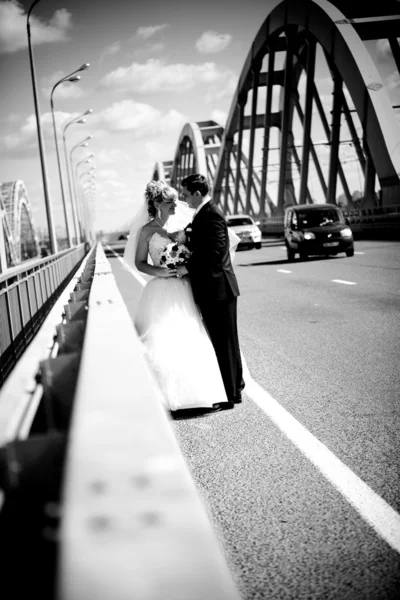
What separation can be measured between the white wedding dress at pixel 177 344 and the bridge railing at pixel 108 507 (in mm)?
3103

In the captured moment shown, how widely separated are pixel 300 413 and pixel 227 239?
1459mm

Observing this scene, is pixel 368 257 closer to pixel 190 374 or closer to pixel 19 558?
pixel 190 374

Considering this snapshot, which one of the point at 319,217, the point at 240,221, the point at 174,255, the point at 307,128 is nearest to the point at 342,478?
the point at 174,255

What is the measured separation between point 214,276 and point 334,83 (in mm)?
34503

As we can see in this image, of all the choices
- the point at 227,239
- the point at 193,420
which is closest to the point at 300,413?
the point at 193,420

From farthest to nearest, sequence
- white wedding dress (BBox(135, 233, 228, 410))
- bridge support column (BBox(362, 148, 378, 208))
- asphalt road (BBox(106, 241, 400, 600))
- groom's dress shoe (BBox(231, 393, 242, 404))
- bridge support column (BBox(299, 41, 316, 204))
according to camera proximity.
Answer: bridge support column (BBox(299, 41, 316, 204)) → bridge support column (BBox(362, 148, 378, 208)) → groom's dress shoe (BBox(231, 393, 242, 404)) → white wedding dress (BBox(135, 233, 228, 410)) → asphalt road (BBox(106, 241, 400, 600))

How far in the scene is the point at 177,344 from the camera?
5.02m

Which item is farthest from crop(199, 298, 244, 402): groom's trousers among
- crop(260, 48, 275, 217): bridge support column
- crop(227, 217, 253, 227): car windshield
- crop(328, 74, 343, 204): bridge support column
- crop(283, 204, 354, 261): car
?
crop(260, 48, 275, 217): bridge support column

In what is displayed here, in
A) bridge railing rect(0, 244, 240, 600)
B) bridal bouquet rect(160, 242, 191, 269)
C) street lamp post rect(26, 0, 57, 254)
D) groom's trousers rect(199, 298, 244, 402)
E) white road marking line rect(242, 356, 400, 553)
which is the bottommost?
white road marking line rect(242, 356, 400, 553)

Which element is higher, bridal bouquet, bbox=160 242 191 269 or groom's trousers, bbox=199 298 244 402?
bridal bouquet, bbox=160 242 191 269

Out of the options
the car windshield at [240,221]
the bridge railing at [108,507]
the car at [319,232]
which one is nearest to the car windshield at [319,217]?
the car at [319,232]

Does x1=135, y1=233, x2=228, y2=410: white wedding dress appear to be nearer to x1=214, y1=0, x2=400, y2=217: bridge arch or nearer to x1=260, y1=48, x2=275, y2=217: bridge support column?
x1=214, y1=0, x2=400, y2=217: bridge arch

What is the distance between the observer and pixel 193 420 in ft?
16.0

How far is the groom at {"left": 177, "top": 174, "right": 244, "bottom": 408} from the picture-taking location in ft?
16.7
